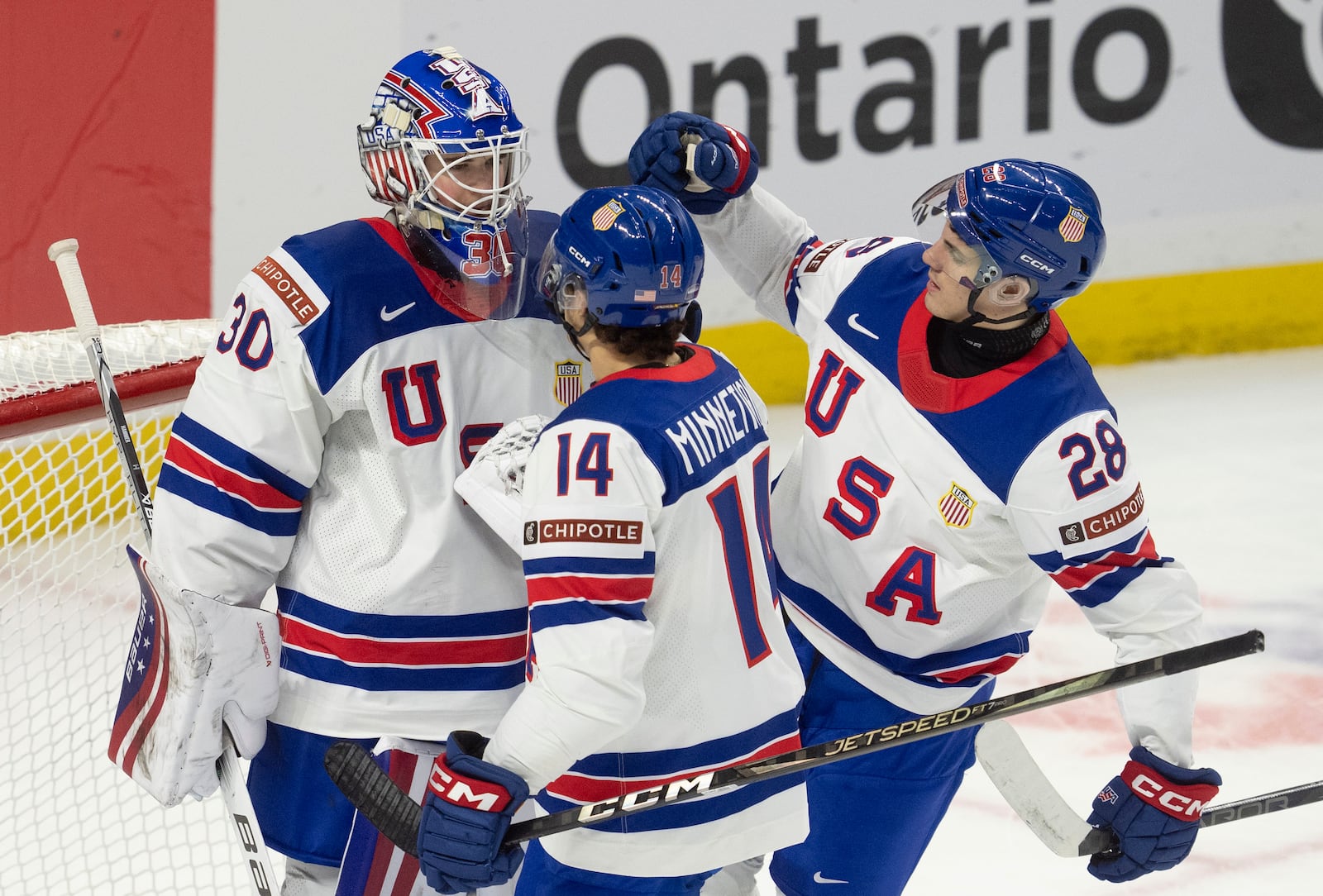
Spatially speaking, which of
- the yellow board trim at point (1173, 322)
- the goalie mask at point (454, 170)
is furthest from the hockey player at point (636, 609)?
the yellow board trim at point (1173, 322)

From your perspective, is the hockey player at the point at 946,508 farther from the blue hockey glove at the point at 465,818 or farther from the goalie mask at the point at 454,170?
the blue hockey glove at the point at 465,818

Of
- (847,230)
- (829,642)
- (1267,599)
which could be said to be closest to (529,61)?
(847,230)

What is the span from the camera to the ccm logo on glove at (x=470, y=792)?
1509mm

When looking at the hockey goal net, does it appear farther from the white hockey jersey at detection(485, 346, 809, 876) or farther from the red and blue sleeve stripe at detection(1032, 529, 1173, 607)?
the red and blue sleeve stripe at detection(1032, 529, 1173, 607)

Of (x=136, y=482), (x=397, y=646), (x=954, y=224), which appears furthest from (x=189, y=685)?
(x=954, y=224)

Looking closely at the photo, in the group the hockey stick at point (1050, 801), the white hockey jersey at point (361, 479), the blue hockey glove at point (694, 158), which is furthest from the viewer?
the blue hockey glove at point (694, 158)

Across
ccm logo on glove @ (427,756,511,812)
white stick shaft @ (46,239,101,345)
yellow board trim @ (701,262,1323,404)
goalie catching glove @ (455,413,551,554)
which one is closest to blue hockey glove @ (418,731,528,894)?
ccm logo on glove @ (427,756,511,812)

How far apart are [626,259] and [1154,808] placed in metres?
0.96

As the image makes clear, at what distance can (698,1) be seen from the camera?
4559 mm

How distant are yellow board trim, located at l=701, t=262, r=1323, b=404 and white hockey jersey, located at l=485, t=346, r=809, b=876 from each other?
3177 mm

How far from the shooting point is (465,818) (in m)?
1.52

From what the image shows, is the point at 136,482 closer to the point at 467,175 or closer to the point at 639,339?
the point at 467,175

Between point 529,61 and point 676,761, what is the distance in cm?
326

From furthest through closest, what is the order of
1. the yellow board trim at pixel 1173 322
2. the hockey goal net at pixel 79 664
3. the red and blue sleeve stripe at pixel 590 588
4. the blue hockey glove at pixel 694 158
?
1. the yellow board trim at pixel 1173 322
2. the hockey goal net at pixel 79 664
3. the blue hockey glove at pixel 694 158
4. the red and blue sleeve stripe at pixel 590 588
